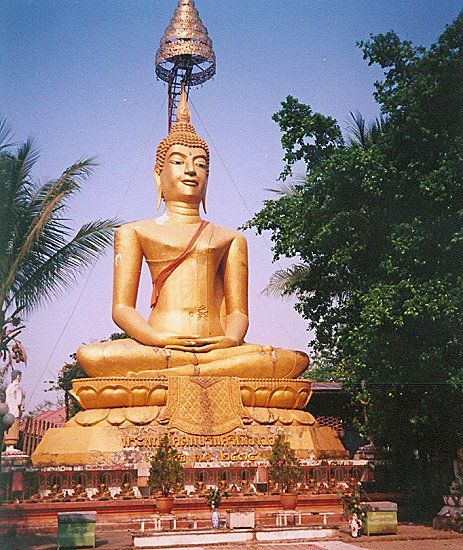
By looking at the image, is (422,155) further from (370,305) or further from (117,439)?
(117,439)

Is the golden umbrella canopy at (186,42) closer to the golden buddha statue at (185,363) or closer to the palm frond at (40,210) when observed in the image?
the golden buddha statue at (185,363)

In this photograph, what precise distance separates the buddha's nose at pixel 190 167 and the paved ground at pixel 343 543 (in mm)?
9555

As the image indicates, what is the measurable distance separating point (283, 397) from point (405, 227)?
244 inches

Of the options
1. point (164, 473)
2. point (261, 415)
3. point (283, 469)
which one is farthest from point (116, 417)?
point (283, 469)

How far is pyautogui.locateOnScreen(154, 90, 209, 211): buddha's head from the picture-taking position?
18.1 metres

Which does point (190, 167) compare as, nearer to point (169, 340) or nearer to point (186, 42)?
point (169, 340)

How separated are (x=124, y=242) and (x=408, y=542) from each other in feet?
33.0

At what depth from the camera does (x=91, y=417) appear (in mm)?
14945

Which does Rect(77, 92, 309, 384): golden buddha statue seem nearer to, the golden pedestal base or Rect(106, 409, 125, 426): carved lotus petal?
the golden pedestal base

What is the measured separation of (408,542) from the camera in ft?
32.6

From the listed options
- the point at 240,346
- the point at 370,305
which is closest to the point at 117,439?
the point at 240,346

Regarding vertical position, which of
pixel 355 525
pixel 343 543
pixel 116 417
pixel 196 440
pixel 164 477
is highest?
pixel 116 417

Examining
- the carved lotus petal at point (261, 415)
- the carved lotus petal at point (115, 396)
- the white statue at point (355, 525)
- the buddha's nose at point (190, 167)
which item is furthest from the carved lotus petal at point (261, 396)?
the buddha's nose at point (190, 167)

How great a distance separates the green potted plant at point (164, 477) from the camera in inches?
447
